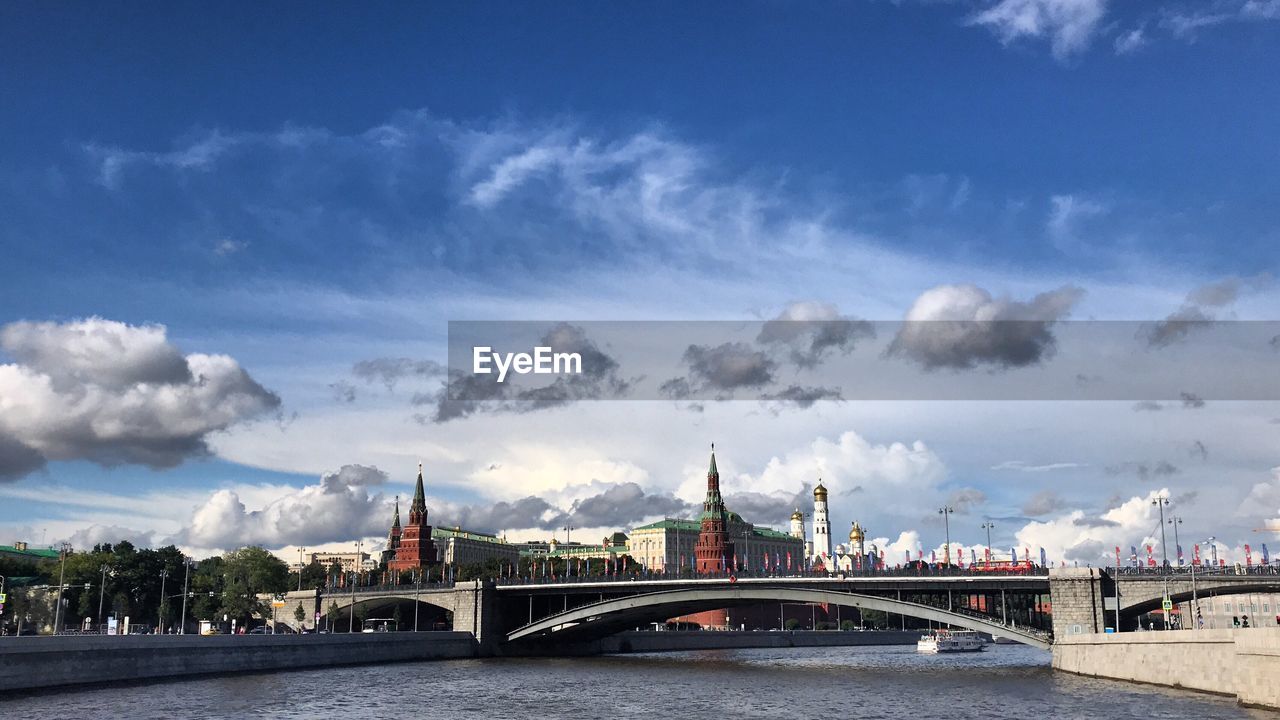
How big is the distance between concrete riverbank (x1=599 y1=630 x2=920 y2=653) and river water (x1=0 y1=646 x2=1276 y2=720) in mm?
37170

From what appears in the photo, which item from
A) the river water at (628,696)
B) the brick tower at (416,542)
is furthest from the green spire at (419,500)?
the river water at (628,696)

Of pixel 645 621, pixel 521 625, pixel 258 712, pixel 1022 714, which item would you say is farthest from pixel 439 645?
pixel 1022 714

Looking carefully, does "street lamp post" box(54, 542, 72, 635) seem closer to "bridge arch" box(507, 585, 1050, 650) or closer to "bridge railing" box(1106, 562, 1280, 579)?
"bridge arch" box(507, 585, 1050, 650)

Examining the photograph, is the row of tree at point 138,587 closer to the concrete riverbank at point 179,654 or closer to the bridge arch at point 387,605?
the bridge arch at point 387,605

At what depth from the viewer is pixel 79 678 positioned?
169ft

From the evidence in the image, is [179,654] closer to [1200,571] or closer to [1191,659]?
[1191,659]

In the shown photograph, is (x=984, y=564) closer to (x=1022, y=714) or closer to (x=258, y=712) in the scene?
(x=1022, y=714)

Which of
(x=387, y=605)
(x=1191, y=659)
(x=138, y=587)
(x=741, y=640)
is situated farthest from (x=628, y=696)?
(x=138, y=587)

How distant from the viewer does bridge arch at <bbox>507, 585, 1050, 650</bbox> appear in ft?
248

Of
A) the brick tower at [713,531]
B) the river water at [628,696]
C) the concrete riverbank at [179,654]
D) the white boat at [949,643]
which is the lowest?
the white boat at [949,643]

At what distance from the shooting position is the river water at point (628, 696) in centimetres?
4453

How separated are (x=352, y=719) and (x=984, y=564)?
199ft

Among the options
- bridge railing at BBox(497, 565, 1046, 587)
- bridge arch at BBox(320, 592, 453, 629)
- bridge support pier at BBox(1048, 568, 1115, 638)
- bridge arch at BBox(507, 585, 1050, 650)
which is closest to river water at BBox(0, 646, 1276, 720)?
bridge arch at BBox(507, 585, 1050, 650)

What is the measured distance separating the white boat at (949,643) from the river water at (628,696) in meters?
44.9
